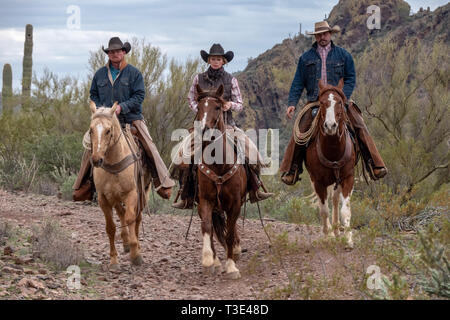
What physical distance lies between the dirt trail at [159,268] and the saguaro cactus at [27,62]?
1574cm

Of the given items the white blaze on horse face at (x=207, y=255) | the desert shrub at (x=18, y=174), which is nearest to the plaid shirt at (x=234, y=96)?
the white blaze on horse face at (x=207, y=255)

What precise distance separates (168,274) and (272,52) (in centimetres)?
3664

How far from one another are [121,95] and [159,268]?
2620mm

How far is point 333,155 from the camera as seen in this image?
9.24m

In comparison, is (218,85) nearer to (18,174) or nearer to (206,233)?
(206,233)

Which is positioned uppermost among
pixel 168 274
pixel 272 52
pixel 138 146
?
pixel 272 52

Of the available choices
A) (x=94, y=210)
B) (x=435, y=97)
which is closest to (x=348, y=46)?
(x=435, y=97)

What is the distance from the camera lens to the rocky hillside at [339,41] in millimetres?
39812

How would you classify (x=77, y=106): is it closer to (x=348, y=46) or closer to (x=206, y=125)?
(x=206, y=125)

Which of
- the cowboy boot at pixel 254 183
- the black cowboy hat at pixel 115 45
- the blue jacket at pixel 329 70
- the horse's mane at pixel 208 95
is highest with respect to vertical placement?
the black cowboy hat at pixel 115 45

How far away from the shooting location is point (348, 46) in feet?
138

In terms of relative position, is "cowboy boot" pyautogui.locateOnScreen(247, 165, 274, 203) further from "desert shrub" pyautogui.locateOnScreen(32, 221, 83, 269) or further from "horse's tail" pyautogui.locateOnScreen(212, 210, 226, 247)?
"desert shrub" pyautogui.locateOnScreen(32, 221, 83, 269)

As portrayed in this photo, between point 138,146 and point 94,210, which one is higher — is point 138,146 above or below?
above

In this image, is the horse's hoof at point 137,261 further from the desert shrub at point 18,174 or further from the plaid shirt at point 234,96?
the desert shrub at point 18,174
